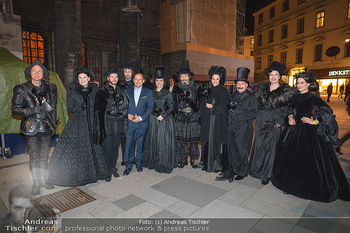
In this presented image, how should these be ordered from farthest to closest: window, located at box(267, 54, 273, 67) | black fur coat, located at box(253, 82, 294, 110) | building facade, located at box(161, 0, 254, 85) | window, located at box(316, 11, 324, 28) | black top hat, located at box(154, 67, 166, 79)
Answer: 1. window, located at box(267, 54, 273, 67)
2. window, located at box(316, 11, 324, 28)
3. building facade, located at box(161, 0, 254, 85)
4. black top hat, located at box(154, 67, 166, 79)
5. black fur coat, located at box(253, 82, 294, 110)

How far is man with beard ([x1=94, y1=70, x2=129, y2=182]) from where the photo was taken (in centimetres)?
405

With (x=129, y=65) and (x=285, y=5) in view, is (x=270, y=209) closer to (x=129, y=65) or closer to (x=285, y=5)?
(x=129, y=65)

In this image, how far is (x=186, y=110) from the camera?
490 cm

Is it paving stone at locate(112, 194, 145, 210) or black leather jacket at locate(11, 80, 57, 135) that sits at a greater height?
black leather jacket at locate(11, 80, 57, 135)

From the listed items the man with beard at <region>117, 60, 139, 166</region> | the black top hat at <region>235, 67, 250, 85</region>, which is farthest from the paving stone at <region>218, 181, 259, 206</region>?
the man with beard at <region>117, 60, 139, 166</region>

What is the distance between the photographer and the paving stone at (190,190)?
11.7 ft

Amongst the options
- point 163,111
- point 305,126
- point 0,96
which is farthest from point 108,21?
point 305,126

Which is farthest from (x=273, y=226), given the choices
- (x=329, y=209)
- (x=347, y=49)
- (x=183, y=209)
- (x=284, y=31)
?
(x=284, y=31)

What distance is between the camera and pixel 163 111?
4.81 m

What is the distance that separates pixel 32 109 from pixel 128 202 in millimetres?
2146

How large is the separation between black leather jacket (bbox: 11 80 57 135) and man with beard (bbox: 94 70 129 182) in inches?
30.8

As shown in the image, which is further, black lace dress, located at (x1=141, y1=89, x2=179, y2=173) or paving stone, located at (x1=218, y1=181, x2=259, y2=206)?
black lace dress, located at (x1=141, y1=89, x2=179, y2=173)

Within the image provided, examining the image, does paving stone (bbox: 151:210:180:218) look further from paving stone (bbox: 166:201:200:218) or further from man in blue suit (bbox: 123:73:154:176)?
man in blue suit (bbox: 123:73:154:176)

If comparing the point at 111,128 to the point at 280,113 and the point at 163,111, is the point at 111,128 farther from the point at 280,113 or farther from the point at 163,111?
the point at 280,113
